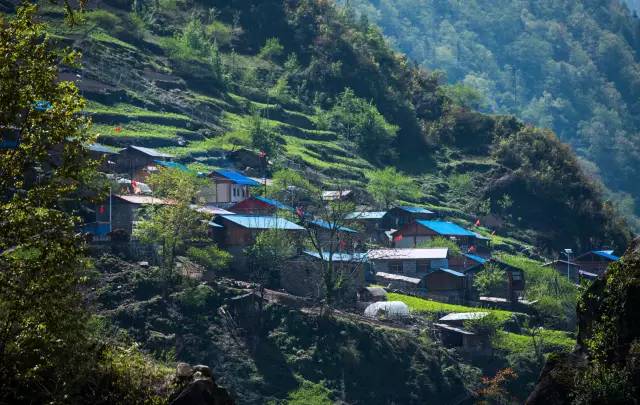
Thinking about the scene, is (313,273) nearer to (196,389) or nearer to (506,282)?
(506,282)

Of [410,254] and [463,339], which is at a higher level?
[410,254]

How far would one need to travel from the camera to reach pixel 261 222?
240 ft

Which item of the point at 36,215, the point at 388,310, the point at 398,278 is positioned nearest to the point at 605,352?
the point at 36,215

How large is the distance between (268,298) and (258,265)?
4.27m

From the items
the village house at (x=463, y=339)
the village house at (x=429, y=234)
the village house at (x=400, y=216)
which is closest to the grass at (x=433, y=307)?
the village house at (x=463, y=339)

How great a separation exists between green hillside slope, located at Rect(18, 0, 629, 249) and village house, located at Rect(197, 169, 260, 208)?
26.1ft

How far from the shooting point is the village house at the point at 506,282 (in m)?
82.2

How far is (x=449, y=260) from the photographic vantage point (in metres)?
84.9

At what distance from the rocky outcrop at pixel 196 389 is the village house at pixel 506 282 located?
201 feet

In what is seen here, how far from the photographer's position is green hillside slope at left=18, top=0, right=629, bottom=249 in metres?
101

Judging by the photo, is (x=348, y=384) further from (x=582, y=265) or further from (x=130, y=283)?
(x=582, y=265)

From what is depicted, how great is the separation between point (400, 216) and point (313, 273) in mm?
26682

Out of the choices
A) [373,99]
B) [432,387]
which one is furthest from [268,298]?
[373,99]

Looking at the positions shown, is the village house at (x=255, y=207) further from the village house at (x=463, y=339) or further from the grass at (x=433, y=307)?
the village house at (x=463, y=339)
